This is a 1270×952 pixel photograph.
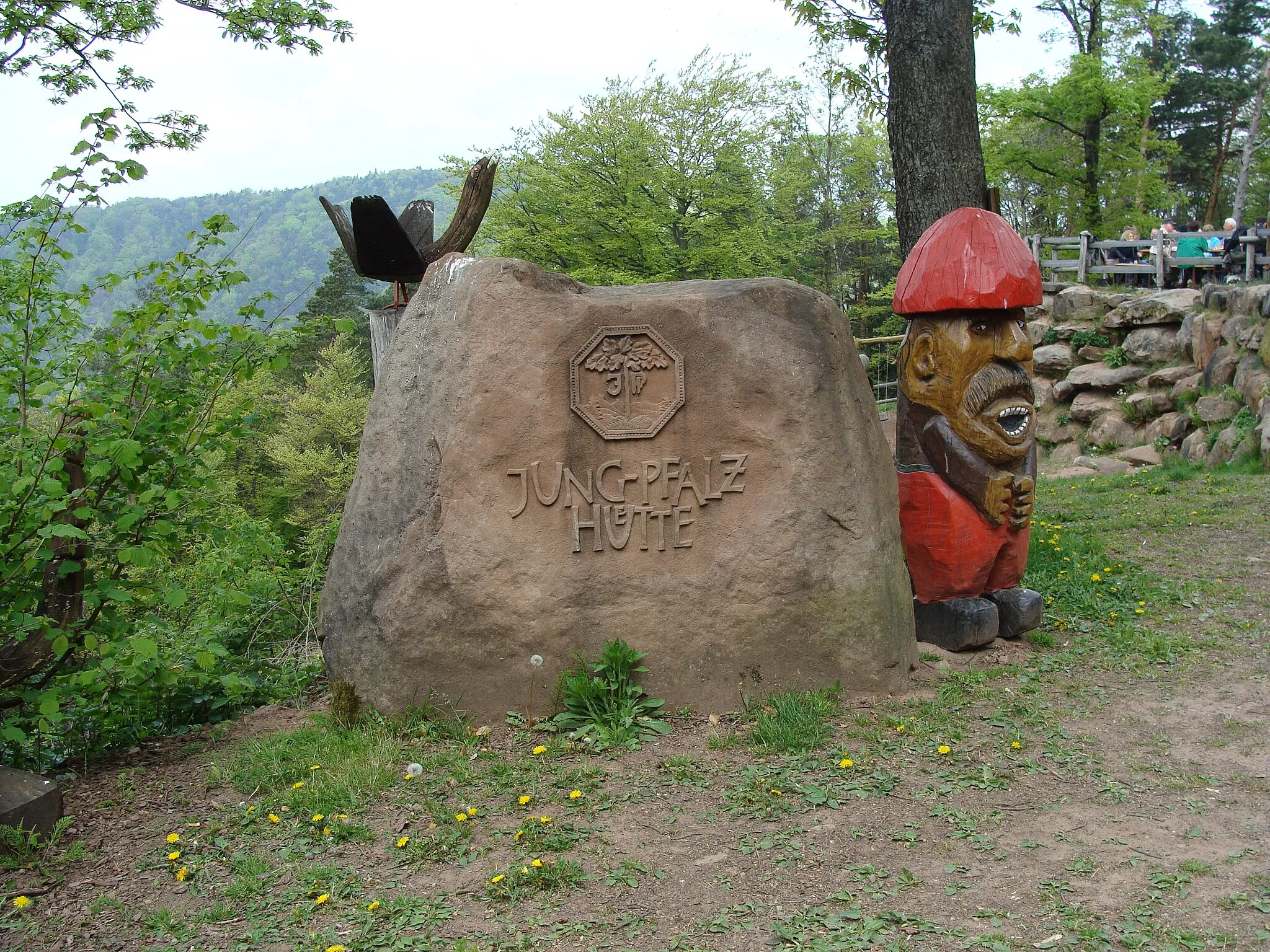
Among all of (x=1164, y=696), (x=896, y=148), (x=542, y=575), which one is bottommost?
(x=1164, y=696)

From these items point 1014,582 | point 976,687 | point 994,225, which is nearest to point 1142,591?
point 1014,582

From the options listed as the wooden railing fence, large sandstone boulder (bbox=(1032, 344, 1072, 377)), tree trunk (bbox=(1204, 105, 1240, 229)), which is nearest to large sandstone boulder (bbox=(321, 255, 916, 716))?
large sandstone boulder (bbox=(1032, 344, 1072, 377))

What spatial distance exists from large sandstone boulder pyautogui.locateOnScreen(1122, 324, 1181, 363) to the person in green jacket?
4149 millimetres

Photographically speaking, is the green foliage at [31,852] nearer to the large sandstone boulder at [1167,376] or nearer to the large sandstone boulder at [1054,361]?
the large sandstone boulder at [1167,376]

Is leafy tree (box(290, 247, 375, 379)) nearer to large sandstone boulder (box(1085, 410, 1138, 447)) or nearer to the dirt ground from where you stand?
large sandstone boulder (box(1085, 410, 1138, 447))

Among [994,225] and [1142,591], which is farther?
[1142,591]

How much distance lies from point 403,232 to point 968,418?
4.43 meters

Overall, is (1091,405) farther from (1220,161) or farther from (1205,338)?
(1220,161)

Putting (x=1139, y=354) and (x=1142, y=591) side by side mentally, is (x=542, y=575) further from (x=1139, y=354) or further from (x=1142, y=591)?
(x=1139, y=354)

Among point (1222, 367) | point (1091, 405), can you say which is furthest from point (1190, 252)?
point (1222, 367)

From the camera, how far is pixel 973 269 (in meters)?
5.35

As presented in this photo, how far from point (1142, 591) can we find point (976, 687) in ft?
7.24

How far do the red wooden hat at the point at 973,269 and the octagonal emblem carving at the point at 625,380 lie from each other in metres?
1.45

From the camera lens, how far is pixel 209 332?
419 centimetres
